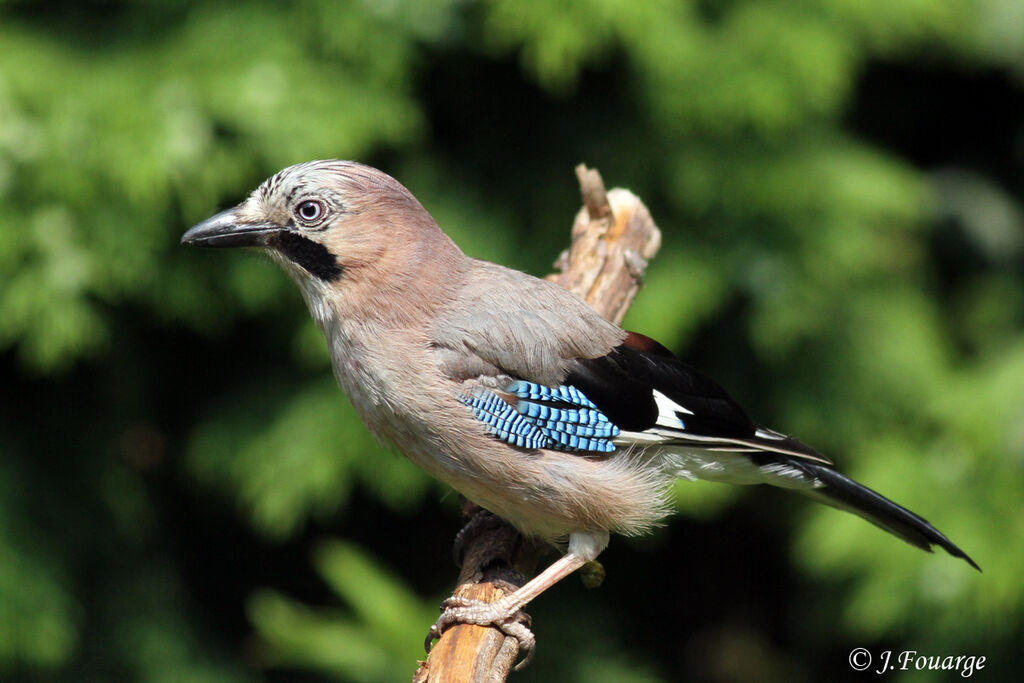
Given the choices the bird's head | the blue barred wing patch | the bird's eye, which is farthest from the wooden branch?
the bird's eye

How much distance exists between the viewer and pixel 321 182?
267 cm

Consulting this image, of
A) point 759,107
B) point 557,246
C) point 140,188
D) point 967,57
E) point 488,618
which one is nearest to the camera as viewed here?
point 488,618

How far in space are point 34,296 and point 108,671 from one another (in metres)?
1.46

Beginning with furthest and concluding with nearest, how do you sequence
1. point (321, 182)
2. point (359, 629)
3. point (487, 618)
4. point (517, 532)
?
point (359, 629) → point (517, 532) → point (321, 182) → point (487, 618)

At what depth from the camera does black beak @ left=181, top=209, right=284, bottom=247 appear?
269 cm

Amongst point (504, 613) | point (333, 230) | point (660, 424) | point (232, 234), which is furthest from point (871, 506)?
point (232, 234)

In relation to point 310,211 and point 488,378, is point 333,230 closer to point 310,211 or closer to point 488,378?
point 310,211

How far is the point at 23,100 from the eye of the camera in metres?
3.64

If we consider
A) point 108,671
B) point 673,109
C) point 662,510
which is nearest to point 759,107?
point 673,109

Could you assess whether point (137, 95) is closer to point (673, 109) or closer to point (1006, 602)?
point (673, 109)

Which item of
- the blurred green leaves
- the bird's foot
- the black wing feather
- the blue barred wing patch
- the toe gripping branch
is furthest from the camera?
the blurred green leaves

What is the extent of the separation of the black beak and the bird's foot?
3.10ft

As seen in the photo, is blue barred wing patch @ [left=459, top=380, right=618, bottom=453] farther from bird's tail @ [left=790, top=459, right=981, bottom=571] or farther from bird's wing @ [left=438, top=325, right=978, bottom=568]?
bird's tail @ [left=790, top=459, right=981, bottom=571]

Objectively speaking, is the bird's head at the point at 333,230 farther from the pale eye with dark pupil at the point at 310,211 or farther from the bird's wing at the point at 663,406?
Result: the bird's wing at the point at 663,406
